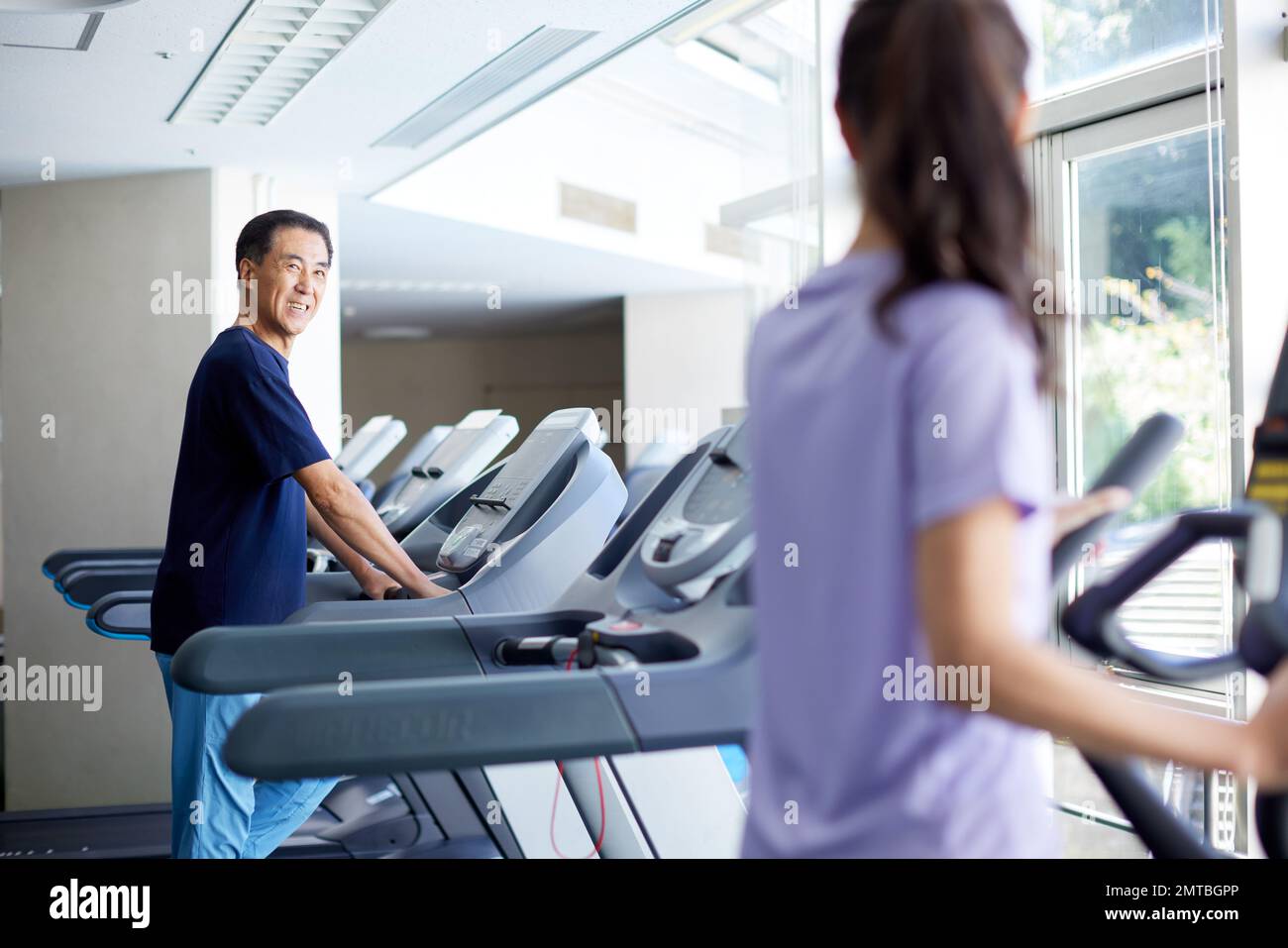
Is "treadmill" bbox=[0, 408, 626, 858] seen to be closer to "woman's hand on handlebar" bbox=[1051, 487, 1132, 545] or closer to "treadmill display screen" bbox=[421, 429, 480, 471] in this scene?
"treadmill display screen" bbox=[421, 429, 480, 471]

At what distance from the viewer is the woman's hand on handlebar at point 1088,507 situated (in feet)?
3.62

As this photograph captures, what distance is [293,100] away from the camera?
4.07 metres

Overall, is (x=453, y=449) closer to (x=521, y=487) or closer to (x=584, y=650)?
(x=521, y=487)

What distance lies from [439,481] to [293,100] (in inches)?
61.3

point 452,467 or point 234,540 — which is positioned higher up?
point 452,467

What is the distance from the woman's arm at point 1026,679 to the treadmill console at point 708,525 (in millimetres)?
760

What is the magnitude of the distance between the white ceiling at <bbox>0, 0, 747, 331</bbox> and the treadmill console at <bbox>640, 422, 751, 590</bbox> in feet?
6.52

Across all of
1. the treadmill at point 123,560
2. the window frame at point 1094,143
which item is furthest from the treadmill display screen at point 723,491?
the treadmill at point 123,560

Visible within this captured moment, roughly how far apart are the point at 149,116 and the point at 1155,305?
129 inches

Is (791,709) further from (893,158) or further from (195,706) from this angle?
(195,706)

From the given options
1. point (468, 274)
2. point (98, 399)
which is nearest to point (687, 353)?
point (468, 274)

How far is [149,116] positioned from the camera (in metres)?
4.11

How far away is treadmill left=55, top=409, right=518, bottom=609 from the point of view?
3387mm
